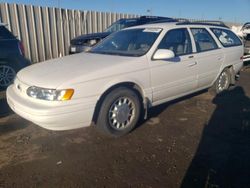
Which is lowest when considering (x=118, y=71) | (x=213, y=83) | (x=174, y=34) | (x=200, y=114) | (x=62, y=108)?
(x=200, y=114)

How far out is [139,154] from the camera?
3.43 m

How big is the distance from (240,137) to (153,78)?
162cm

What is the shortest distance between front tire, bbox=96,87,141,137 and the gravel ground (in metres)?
0.16

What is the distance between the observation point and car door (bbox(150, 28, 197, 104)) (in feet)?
13.8

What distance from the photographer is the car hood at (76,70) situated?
3400 millimetres

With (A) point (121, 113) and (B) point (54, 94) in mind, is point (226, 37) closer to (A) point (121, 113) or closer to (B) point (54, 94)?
(A) point (121, 113)

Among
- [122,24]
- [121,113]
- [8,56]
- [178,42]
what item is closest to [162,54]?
[178,42]

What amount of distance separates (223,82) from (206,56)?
1.21 meters

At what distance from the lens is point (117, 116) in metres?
3.86

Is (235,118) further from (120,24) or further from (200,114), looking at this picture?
(120,24)

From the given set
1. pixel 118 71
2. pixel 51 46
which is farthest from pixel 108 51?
pixel 51 46

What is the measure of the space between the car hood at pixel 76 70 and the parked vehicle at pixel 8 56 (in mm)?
2677

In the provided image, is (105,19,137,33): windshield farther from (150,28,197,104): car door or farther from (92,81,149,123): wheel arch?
(92,81,149,123): wheel arch

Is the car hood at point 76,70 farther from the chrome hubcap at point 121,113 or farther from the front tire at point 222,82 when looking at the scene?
the front tire at point 222,82
